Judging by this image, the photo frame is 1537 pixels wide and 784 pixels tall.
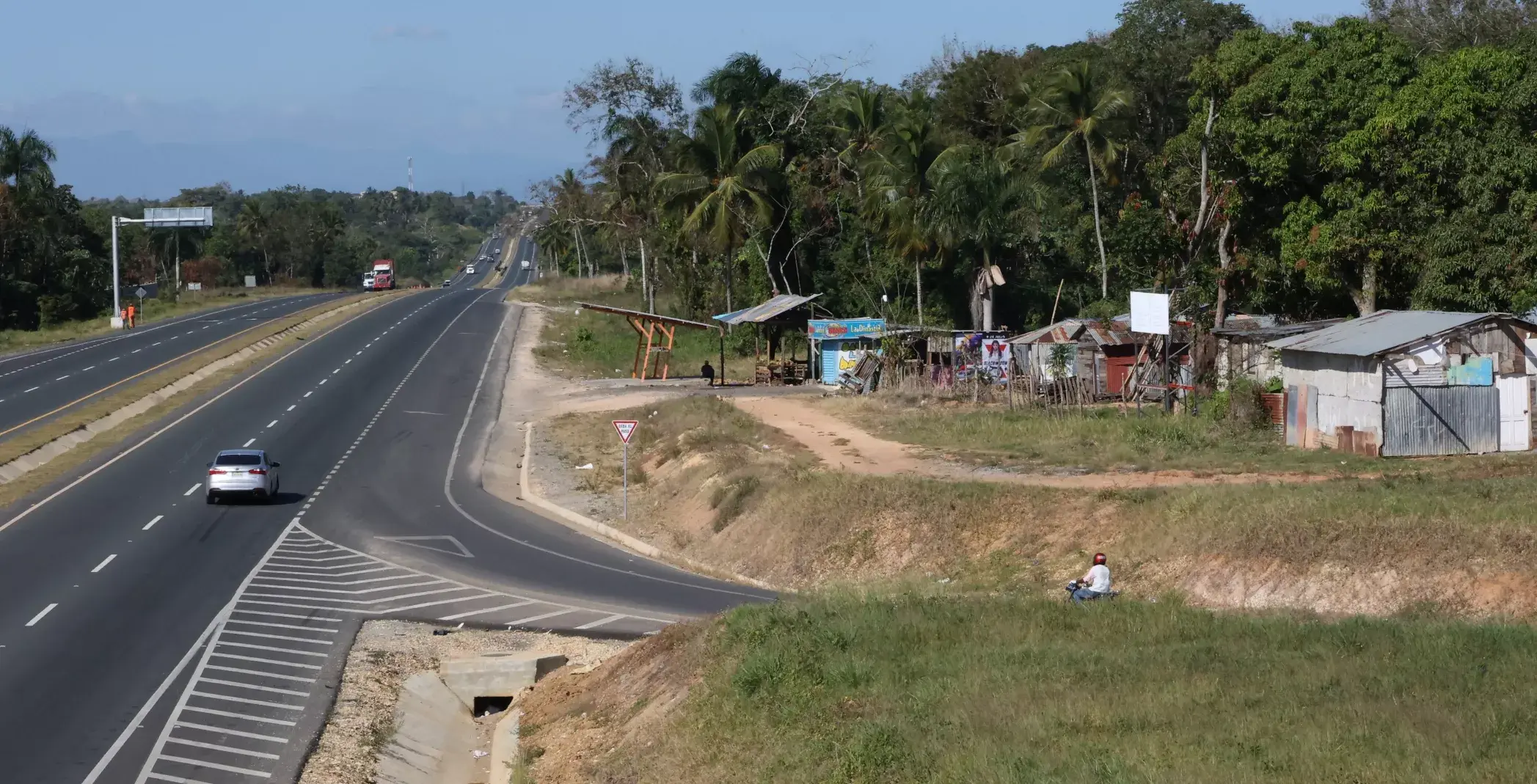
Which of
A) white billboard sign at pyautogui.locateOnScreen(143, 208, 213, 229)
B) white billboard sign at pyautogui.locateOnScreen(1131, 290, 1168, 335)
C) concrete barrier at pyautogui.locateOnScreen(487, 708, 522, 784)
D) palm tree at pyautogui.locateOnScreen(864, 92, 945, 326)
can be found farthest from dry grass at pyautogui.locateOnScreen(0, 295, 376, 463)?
white billboard sign at pyautogui.locateOnScreen(1131, 290, 1168, 335)

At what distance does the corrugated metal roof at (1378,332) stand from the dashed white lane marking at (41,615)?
27618 mm

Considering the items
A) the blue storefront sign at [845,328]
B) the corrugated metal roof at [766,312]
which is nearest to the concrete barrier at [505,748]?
the blue storefront sign at [845,328]

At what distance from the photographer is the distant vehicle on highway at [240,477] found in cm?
3897

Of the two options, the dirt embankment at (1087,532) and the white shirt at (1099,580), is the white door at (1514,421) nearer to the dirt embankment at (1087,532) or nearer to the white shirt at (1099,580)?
the dirt embankment at (1087,532)

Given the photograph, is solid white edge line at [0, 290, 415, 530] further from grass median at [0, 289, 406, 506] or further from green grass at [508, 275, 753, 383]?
green grass at [508, 275, 753, 383]

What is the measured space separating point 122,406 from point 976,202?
1421 inches

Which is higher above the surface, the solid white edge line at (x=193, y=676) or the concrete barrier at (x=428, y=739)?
the solid white edge line at (x=193, y=676)

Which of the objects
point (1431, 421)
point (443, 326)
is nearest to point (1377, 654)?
point (1431, 421)

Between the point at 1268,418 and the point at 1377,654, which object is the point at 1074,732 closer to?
the point at 1377,654

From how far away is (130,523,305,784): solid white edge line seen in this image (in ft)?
58.4

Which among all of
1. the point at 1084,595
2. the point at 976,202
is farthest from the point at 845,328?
the point at 1084,595

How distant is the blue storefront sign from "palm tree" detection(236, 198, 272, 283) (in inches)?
4676

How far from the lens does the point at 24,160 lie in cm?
10681

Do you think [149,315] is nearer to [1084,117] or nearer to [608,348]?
[608,348]
